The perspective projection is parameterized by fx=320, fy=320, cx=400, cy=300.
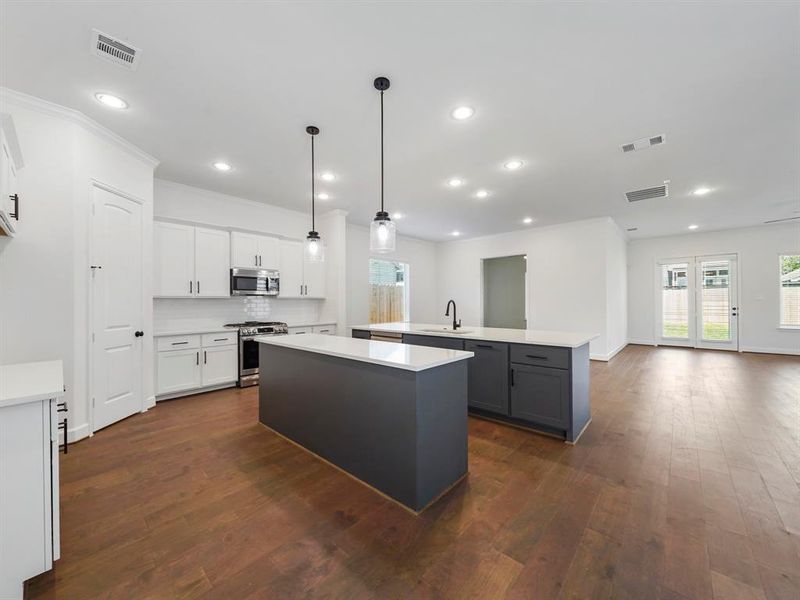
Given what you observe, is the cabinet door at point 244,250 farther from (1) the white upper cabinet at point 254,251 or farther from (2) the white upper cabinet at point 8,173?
(2) the white upper cabinet at point 8,173

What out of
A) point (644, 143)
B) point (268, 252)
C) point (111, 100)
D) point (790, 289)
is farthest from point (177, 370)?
point (790, 289)

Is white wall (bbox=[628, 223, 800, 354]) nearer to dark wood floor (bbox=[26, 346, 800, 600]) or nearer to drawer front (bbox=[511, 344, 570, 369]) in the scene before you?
dark wood floor (bbox=[26, 346, 800, 600])

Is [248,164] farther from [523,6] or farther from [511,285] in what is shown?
[511,285]

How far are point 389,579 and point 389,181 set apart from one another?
13.2 feet

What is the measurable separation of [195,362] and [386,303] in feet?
13.4

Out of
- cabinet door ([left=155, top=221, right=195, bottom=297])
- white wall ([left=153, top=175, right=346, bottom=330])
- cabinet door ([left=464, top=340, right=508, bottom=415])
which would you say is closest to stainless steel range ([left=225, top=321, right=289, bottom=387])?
white wall ([left=153, top=175, right=346, bottom=330])

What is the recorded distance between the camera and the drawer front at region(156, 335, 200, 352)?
3912mm

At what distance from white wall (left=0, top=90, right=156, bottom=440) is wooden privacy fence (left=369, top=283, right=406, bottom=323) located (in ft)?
15.5

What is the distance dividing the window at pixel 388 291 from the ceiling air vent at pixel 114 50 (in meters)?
5.09

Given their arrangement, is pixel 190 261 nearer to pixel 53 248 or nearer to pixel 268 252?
pixel 268 252

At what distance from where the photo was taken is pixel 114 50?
2.04m

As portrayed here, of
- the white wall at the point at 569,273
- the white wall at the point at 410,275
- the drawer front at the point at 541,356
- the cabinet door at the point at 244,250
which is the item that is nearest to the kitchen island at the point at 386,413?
the drawer front at the point at 541,356

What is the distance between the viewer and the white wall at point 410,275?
6586mm

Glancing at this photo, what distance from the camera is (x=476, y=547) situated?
64.4 inches
